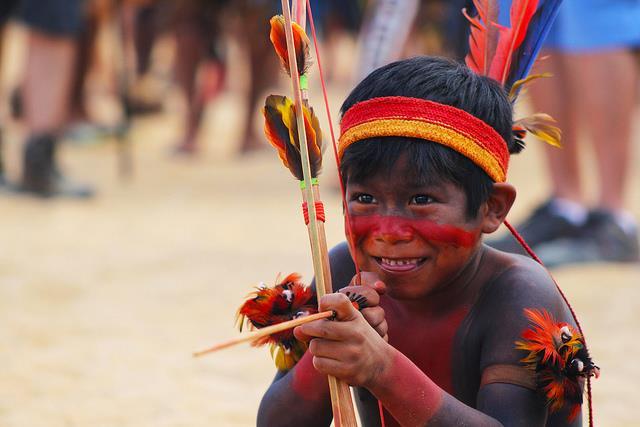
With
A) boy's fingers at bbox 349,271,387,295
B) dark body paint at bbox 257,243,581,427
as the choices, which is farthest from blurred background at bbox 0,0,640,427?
boy's fingers at bbox 349,271,387,295

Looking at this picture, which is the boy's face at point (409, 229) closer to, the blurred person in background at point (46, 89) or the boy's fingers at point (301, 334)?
the boy's fingers at point (301, 334)

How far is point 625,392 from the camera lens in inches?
122

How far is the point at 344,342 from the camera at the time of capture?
1.68 m

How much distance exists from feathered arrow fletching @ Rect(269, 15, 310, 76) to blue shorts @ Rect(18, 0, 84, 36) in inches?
173

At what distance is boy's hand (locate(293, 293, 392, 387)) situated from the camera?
1664 mm

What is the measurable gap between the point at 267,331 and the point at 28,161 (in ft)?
15.9

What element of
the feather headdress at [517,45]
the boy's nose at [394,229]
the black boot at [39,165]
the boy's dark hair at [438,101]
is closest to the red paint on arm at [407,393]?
the boy's nose at [394,229]

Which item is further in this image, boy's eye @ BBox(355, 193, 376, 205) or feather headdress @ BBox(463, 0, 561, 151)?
feather headdress @ BBox(463, 0, 561, 151)

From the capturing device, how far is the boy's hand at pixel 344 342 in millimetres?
1664

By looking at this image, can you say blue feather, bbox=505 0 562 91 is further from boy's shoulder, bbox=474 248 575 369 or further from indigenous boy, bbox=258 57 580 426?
boy's shoulder, bbox=474 248 575 369

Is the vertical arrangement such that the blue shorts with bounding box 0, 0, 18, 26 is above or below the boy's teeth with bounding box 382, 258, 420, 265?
above

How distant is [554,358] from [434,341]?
256 mm

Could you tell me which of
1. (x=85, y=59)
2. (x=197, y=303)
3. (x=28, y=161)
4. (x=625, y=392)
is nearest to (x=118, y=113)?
(x=85, y=59)

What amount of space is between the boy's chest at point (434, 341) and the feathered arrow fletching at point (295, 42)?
0.56 metres
